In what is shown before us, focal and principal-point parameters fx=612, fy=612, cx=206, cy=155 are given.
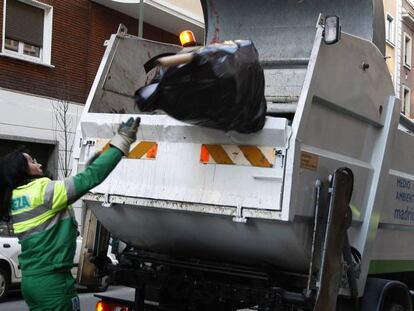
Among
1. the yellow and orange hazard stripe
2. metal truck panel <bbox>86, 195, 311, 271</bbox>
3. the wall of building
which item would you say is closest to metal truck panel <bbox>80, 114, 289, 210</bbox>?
the yellow and orange hazard stripe

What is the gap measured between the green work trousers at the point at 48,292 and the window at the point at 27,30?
38.5 feet

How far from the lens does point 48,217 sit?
3.87 meters

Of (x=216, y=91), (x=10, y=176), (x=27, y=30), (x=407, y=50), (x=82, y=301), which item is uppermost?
(x=407, y=50)

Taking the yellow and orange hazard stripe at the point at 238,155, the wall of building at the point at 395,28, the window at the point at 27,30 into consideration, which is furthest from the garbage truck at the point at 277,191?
the wall of building at the point at 395,28

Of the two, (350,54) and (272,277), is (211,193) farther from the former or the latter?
(350,54)

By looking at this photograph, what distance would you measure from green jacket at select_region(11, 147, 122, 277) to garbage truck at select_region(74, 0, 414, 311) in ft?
2.06

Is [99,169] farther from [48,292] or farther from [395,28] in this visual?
[395,28]

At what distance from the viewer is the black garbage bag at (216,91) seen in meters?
3.50

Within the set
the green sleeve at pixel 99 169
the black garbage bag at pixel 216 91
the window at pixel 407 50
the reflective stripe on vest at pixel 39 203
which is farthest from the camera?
the window at pixel 407 50

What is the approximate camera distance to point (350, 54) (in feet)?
13.8

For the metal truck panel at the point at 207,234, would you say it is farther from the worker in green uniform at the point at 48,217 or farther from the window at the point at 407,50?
the window at the point at 407,50

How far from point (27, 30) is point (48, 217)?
40.9ft

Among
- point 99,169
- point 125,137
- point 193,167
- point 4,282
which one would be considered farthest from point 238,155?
point 4,282

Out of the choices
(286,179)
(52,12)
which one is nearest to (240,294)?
(286,179)
